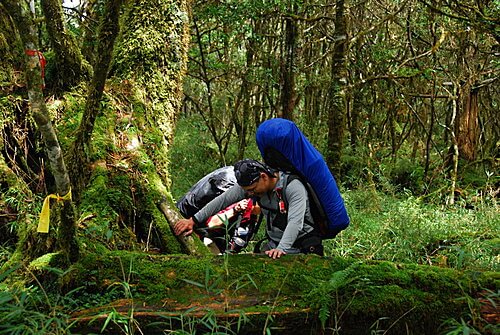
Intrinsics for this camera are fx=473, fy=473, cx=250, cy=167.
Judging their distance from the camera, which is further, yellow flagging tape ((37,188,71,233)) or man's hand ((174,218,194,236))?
man's hand ((174,218,194,236))

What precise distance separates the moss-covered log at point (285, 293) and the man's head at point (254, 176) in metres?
0.96

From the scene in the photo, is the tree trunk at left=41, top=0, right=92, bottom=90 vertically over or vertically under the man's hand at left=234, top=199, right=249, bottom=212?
over

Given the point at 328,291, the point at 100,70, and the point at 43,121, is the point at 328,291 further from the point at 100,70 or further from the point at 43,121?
the point at 100,70

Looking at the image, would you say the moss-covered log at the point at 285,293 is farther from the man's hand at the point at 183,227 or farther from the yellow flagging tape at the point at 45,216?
the man's hand at the point at 183,227

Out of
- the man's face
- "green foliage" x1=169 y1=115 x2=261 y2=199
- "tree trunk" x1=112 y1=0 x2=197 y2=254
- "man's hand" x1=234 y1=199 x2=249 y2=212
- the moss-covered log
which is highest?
"tree trunk" x1=112 y1=0 x2=197 y2=254

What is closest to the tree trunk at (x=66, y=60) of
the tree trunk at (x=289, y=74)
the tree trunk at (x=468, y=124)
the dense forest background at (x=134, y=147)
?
the dense forest background at (x=134, y=147)

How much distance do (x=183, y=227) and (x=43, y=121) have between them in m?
1.78

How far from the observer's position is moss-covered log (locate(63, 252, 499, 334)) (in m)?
2.66

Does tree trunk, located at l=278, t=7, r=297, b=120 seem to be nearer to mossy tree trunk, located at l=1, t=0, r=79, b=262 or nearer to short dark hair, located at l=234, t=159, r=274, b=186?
short dark hair, located at l=234, t=159, r=274, b=186

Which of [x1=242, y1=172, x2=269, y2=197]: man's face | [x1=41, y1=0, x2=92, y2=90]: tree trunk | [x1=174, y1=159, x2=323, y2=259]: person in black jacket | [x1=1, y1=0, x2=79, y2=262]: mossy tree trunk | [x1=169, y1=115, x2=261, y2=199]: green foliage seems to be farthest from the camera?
[x1=169, y1=115, x2=261, y2=199]: green foliage

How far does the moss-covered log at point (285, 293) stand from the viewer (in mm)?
2660

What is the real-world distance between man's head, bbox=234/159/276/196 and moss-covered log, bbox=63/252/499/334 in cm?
96

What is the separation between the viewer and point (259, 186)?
4008mm

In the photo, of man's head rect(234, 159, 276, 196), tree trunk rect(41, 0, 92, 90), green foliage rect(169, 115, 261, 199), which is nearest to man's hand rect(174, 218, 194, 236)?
man's head rect(234, 159, 276, 196)
